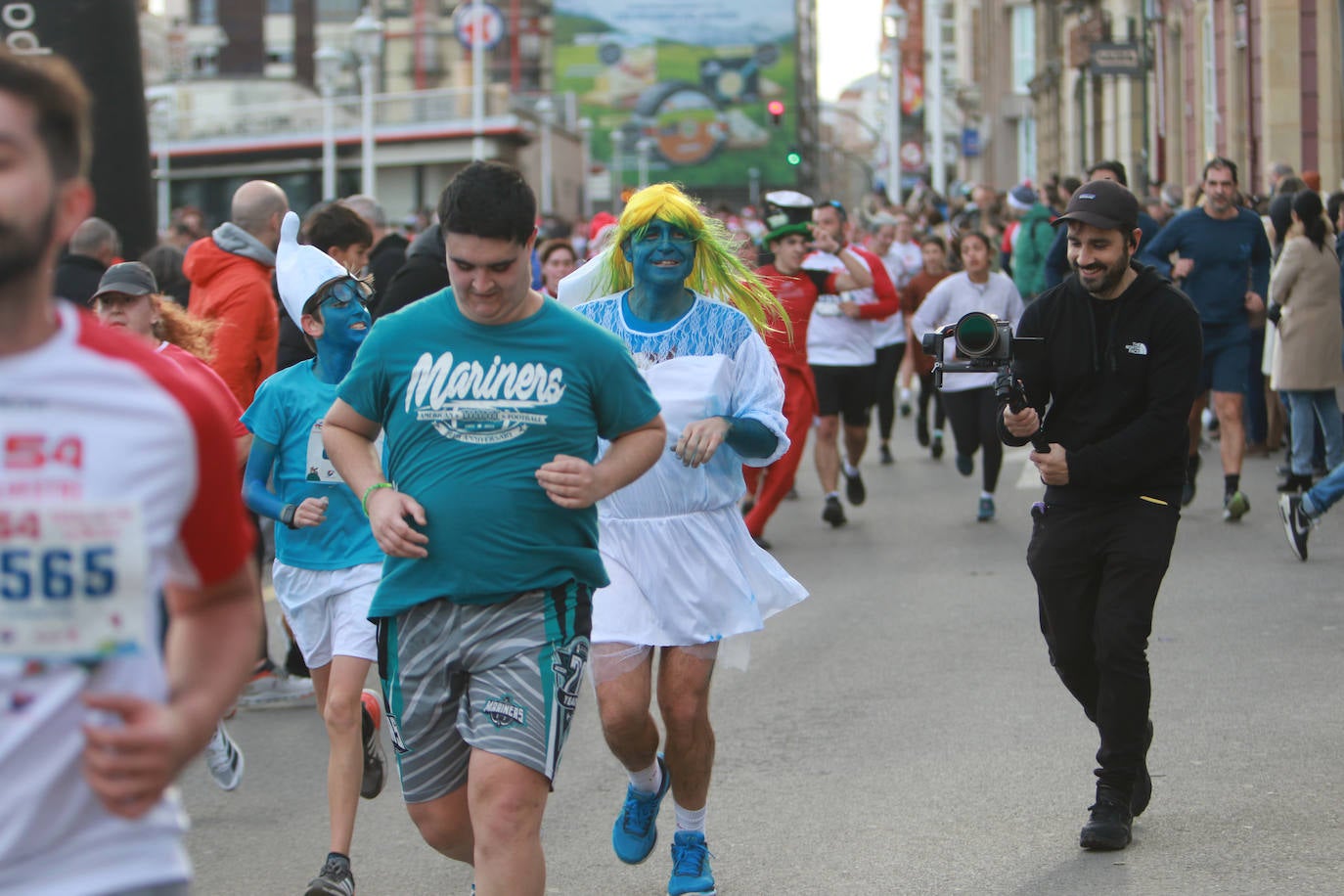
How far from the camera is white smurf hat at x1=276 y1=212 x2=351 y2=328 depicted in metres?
5.80

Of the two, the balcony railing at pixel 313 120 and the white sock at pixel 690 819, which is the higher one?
the balcony railing at pixel 313 120

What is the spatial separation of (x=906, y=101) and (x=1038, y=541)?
72331 millimetres

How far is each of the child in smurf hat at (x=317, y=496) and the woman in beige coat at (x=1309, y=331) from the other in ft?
25.8

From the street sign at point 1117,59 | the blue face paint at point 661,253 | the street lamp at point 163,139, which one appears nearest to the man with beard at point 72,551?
the blue face paint at point 661,253

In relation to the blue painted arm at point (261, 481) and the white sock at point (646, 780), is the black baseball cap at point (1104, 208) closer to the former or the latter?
the white sock at point (646, 780)

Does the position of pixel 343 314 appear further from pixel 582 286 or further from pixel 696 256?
pixel 696 256

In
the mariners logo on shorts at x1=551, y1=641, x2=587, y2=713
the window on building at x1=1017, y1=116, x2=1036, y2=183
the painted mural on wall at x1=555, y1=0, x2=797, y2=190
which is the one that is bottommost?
the mariners logo on shorts at x1=551, y1=641, x2=587, y2=713

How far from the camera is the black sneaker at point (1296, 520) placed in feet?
34.0

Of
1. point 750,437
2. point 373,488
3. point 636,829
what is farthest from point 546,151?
point 373,488

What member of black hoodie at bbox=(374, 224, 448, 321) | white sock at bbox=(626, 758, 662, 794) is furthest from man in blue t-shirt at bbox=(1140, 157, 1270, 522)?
white sock at bbox=(626, 758, 662, 794)

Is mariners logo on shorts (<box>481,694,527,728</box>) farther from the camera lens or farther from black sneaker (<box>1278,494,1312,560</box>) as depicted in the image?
black sneaker (<box>1278,494,1312,560</box>)

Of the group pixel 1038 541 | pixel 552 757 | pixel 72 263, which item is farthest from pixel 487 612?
pixel 72 263

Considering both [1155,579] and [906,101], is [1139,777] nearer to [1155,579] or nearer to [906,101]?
[1155,579]

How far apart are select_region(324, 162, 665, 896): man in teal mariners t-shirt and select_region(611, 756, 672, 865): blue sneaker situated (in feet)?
3.73
